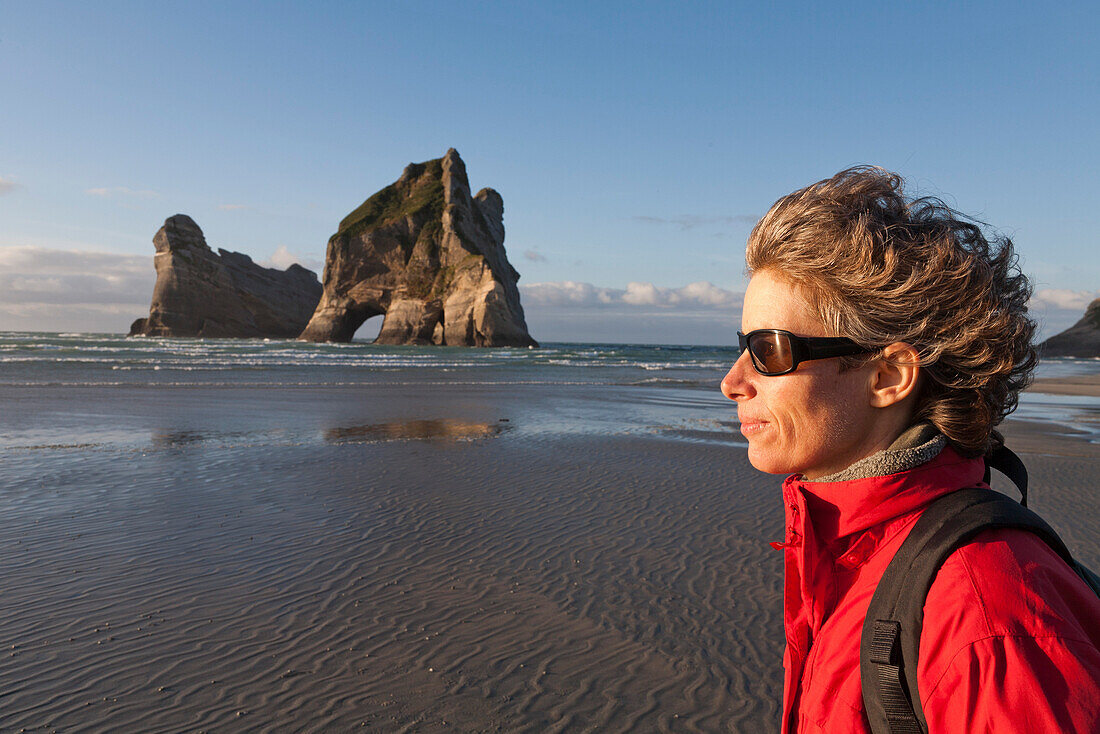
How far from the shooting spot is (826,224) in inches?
52.2

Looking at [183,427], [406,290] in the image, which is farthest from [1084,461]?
[406,290]

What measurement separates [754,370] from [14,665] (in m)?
4.29

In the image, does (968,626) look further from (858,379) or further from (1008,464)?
(1008,464)

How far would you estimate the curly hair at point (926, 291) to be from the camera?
1252 millimetres

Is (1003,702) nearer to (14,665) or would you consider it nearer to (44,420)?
(14,665)

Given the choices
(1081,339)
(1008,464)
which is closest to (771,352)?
(1008,464)

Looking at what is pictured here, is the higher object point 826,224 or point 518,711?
point 826,224

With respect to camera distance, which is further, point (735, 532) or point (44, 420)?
point (44, 420)

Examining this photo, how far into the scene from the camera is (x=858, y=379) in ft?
4.40

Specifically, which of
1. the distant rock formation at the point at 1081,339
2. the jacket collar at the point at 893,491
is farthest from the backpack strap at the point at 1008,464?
the distant rock formation at the point at 1081,339

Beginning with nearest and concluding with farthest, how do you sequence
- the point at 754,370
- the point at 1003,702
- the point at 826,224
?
the point at 1003,702 → the point at 826,224 → the point at 754,370

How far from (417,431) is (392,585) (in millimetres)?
7112

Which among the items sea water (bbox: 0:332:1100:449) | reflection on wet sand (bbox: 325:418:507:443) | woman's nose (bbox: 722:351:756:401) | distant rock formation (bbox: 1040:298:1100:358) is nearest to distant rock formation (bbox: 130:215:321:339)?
sea water (bbox: 0:332:1100:449)

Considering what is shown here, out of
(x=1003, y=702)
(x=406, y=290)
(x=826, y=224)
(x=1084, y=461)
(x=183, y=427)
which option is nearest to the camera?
(x=1003, y=702)
